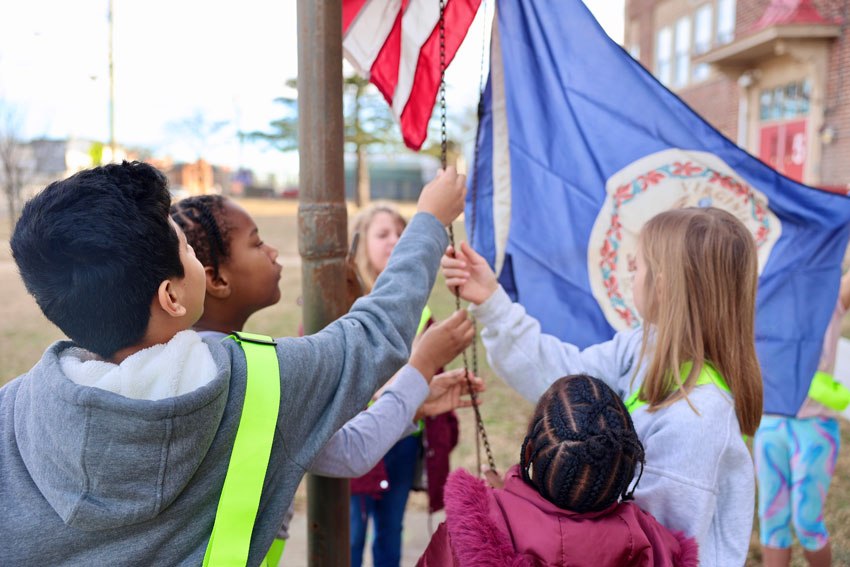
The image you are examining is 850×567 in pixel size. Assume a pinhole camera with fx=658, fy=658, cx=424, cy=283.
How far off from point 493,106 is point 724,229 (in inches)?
41.2

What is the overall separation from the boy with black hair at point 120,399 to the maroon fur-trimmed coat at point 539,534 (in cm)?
39

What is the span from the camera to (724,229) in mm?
1749

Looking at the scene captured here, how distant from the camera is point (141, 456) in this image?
3.65 feet

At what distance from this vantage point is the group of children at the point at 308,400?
3.69 feet

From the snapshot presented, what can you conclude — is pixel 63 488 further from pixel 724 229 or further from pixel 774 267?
pixel 774 267

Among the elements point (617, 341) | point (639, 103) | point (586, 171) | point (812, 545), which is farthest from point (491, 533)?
point (812, 545)

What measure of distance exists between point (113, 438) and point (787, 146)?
15468mm

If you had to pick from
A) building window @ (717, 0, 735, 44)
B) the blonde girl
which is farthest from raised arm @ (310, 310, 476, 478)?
building window @ (717, 0, 735, 44)

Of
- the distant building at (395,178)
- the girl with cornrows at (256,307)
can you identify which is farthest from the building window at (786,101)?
the distant building at (395,178)

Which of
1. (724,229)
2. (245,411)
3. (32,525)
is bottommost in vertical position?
(32,525)

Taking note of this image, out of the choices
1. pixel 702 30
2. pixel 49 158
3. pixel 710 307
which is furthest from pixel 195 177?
pixel 710 307

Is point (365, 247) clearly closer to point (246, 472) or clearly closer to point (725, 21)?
point (246, 472)

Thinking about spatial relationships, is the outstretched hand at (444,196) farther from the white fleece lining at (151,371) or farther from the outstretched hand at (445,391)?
the white fleece lining at (151,371)

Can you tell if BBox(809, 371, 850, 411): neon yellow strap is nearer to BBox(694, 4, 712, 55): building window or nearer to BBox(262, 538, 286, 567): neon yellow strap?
BBox(262, 538, 286, 567): neon yellow strap
